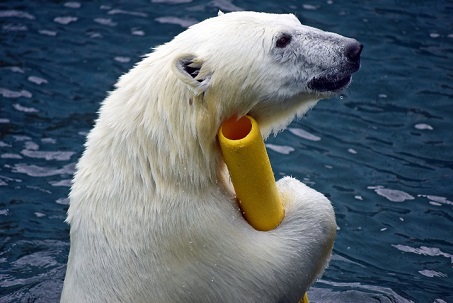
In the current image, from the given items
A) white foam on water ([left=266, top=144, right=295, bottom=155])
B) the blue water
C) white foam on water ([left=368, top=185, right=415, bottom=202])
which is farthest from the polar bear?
white foam on water ([left=266, top=144, right=295, bottom=155])

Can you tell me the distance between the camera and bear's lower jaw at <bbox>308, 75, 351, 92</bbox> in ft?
15.8

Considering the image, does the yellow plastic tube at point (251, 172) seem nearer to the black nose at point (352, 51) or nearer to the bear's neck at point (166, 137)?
the bear's neck at point (166, 137)

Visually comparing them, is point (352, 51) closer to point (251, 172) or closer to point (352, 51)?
point (352, 51)

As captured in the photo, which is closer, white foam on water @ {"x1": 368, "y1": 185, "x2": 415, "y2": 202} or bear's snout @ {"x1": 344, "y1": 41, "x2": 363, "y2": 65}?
bear's snout @ {"x1": 344, "y1": 41, "x2": 363, "y2": 65}

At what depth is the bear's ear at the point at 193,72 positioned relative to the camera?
4.53 m

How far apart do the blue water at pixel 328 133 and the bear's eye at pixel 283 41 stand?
7.32ft

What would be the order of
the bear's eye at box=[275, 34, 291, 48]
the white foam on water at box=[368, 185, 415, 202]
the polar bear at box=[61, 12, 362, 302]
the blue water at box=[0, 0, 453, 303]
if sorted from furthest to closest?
the white foam on water at box=[368, 185, 415, 202], the blue water at box=[0, 0, 453, 303], the bear's eye at box=[275, 34, 291, 48], the polar bear at box=[61, 12, 362, 302]

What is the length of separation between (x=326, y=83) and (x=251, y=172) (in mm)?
694

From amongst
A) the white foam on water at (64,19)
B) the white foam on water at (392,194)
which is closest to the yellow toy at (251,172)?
the white foam on water at (392,194)

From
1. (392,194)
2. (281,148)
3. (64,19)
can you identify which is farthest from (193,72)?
(64,19)

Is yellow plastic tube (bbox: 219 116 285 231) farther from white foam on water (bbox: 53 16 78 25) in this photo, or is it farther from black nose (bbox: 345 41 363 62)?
white foam on water (bbox: 53 16 78 25)

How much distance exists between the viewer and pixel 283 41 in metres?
4.79

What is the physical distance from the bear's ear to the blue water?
2.30 meters

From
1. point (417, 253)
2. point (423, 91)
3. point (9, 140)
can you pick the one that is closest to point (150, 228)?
point (417, 253)
